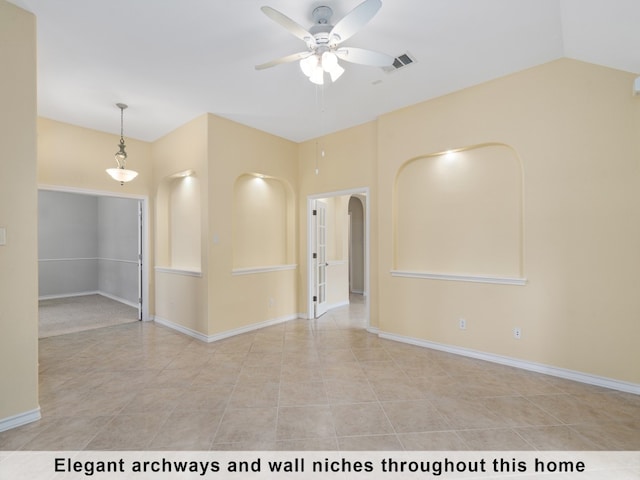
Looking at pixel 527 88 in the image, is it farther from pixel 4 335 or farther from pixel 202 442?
pixel 4 335

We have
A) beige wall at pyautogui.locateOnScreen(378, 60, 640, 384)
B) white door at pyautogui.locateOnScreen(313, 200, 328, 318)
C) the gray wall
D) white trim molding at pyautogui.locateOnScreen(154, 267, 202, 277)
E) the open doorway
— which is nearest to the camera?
beige wall at pyautogui.locateOnScreen(378, 60, 640, 384)

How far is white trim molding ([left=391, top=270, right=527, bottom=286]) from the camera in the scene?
3.16 meters

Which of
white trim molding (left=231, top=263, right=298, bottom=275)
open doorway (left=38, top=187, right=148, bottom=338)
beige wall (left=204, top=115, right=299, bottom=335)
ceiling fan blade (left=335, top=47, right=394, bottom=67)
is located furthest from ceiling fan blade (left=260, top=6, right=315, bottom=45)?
open doorway (left=38, top=187, right=148, bottom=338)

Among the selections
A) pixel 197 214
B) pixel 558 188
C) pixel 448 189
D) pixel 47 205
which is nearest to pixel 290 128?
pixel 197 214

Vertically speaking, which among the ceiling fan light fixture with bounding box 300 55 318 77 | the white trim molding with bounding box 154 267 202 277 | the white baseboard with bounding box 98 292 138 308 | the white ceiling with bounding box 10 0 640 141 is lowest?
the white baseboard with bounding box 98 292 138 308

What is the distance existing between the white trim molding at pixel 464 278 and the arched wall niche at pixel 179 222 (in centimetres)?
297

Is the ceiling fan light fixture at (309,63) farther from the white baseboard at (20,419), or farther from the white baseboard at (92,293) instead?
the white baseboard at (92,293)

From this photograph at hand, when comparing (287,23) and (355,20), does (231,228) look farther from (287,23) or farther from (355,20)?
(355,20)

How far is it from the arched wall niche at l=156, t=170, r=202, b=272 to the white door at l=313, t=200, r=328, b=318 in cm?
194

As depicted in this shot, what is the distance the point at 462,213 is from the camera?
357 cm

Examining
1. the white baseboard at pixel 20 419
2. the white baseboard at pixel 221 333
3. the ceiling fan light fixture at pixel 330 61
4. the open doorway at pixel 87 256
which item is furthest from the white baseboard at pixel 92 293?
the ceiling fan light fixture at pixel 330 61

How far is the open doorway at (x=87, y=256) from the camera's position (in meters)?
6.33

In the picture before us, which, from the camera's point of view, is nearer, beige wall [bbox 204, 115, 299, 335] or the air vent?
the air vent

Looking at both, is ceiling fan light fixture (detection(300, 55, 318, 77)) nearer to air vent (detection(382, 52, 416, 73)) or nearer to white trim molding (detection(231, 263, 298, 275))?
air vent (detection(382, 52, 416, 73))
